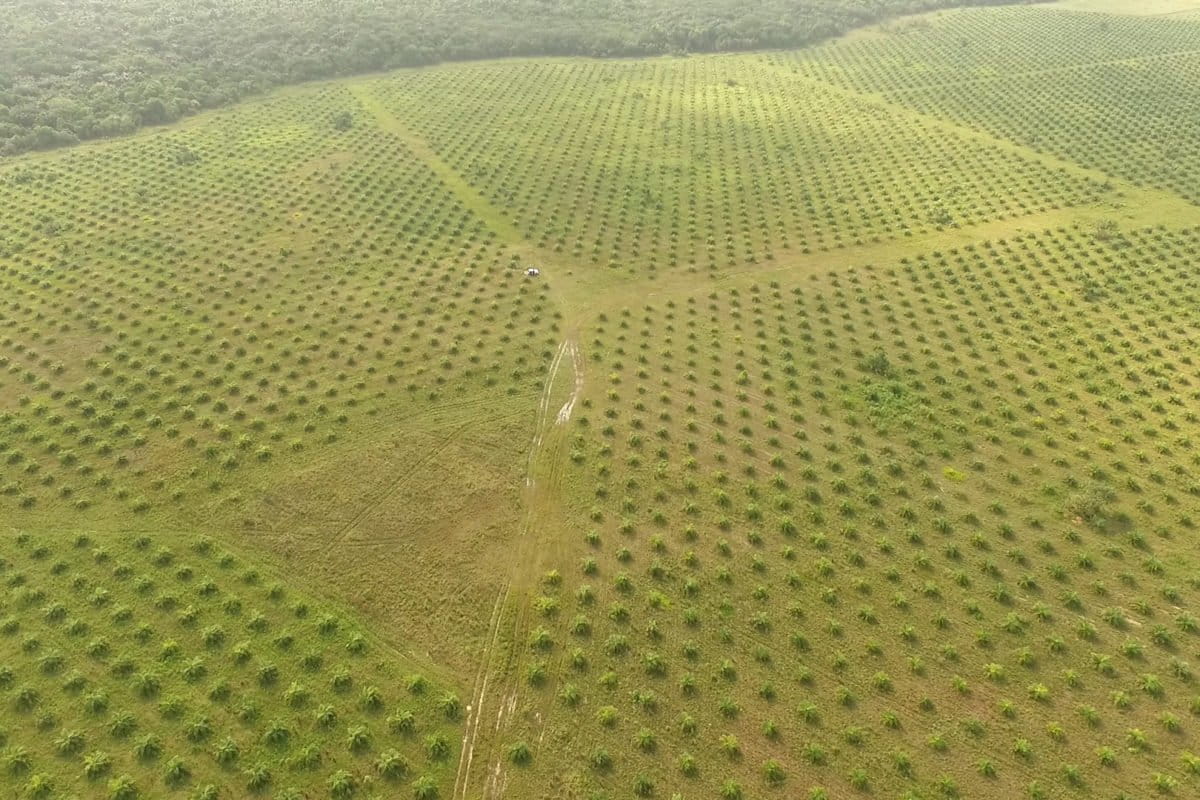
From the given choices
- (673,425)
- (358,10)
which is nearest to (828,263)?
(673,425)

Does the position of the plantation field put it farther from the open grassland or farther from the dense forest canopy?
the open grassland

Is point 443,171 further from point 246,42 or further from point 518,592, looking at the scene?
point 246,42

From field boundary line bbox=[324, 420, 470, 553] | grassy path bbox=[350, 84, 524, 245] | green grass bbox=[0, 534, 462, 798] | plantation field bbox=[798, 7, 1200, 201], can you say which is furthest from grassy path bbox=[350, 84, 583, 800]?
plantation field bbox=[798, 7, 1200, 201]

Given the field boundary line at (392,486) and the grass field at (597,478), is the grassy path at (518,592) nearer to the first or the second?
the grass field at (597,478)

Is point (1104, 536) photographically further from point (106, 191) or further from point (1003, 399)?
point (106, 191)

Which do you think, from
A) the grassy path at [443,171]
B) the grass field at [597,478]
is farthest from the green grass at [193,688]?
the grassy path at [443,171]

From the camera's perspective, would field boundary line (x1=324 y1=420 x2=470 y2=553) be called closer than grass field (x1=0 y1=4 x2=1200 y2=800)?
No
